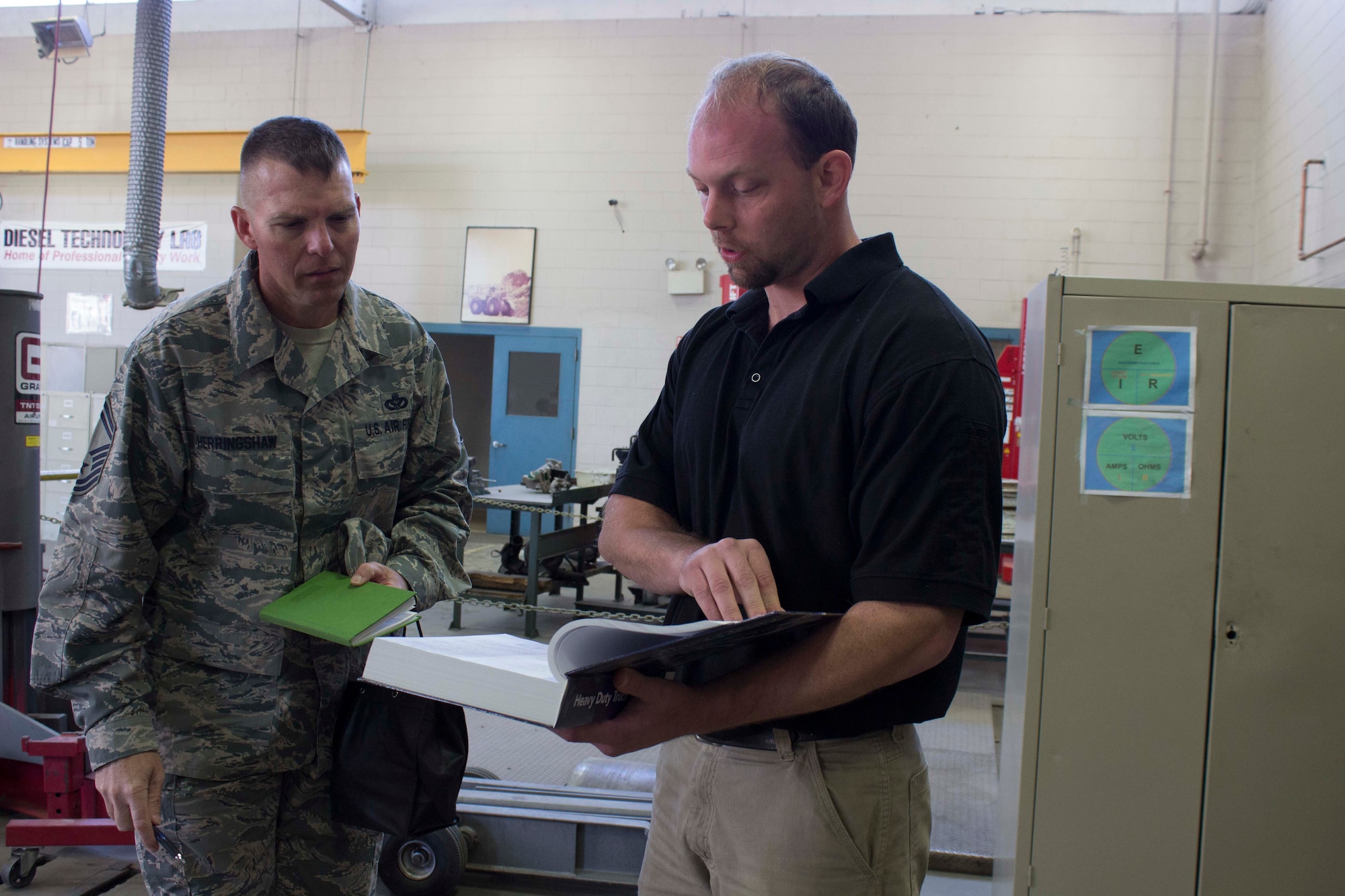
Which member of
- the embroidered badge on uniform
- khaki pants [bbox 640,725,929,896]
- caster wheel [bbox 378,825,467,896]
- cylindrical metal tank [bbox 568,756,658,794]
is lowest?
caster wheel [bbox 378,825,467,896]

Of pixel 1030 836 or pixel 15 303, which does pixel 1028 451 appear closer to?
pixel 1030 836

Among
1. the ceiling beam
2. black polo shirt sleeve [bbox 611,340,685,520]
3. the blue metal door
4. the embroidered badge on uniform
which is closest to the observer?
black polo shirt sleeve [bbox 611,340,685,520]

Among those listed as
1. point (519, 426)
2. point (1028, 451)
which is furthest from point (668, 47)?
point (1028, 451)

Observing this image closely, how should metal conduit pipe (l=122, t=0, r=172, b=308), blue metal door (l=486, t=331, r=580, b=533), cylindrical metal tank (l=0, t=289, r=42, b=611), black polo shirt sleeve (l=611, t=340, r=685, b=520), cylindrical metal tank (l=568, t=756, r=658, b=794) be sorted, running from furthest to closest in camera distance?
blue metal door (l=486, t=331, r=580, b=533) < metal conduit pipe (l=122, t=0, r=172, b=308) < cylindrical metal tank (l=0, t=289, r=42, b=611) < cylindrical metal tank (l=568, t=756, r=658, b=794) < black polo shirt sleeve (l=611, t=340, r=685, b=520)

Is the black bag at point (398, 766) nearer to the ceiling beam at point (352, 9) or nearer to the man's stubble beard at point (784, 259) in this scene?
the man's stubble beard at point (784, 259)

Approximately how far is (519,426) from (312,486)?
785 cm

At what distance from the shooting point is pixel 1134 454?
1963mm

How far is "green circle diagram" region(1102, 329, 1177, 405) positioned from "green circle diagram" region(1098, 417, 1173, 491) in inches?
2.0

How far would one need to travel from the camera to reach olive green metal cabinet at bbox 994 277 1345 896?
6.23 feet

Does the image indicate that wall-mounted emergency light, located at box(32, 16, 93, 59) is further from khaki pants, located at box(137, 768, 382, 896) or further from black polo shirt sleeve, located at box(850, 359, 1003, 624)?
black polo shirt sleeve, located at box(850, 359, 1003, 624)

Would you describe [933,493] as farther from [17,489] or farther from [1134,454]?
[17,489]

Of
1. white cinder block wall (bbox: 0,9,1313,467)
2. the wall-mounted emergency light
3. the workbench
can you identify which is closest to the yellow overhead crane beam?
white cinder block wall (bbox: 0,9,1313,467)

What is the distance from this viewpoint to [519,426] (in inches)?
366

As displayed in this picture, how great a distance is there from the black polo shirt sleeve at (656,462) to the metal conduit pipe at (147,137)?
8417 mm
